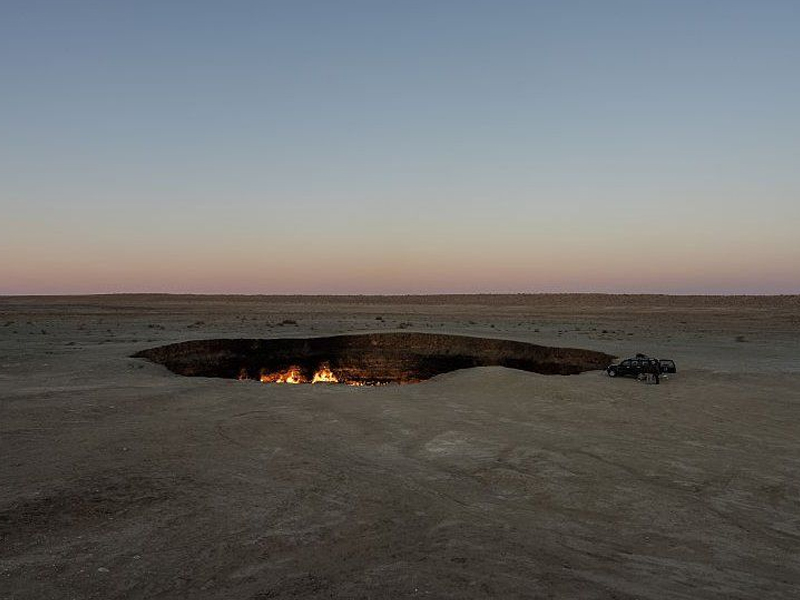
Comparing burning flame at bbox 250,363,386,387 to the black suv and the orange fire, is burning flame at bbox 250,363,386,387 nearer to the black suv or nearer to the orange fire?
the orange fire

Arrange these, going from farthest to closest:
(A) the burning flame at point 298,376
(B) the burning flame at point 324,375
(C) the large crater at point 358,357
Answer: (B) the burning flame at point 324,375 < (A) the burning flame at point 298,376 < (C) the large crater at point 358,357

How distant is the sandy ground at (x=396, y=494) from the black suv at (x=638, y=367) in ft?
6.29

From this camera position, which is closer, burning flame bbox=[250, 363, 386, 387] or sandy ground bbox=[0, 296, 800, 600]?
sandy ground bbox=[0, 296, 800, 600]

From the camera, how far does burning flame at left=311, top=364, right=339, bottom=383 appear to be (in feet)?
71.2

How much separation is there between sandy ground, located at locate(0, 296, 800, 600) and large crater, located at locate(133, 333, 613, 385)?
24.7ft

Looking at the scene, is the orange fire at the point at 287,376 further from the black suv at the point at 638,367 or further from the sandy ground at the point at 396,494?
the black suv at the point at 638,367

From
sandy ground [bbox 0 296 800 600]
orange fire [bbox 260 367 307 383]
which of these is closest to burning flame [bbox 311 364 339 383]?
orange fire [bbox 260 367 307 383]

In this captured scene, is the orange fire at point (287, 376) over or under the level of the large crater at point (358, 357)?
under

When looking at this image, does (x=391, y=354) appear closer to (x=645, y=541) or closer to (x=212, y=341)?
(x=212, y=341)

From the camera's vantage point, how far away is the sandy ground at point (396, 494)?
438 cm

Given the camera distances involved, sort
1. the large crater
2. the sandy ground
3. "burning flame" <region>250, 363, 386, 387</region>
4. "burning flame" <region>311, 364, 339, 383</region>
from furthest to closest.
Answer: "burning flame" <region>311, 364, 339, 383</region> → "burning flame" <region>250, 363, 386, 387</region> → the large crater → the sandy ground

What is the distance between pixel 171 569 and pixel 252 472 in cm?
262

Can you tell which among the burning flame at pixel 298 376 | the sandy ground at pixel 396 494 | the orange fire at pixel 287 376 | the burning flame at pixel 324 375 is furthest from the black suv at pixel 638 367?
the orange fire at pixel 287 376

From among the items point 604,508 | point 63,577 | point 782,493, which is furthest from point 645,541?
point 63,577
